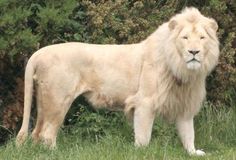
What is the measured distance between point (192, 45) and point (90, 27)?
2.65 m

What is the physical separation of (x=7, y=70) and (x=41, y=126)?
1237mm

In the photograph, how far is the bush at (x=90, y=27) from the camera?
30.0ft

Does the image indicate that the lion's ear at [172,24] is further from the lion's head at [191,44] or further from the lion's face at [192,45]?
the lion's face at [192,45]

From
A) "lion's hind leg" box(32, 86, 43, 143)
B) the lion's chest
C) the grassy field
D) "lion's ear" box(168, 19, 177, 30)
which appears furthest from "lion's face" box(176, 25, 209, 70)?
"lion's hind leg" box(32, 86, 43, 143)

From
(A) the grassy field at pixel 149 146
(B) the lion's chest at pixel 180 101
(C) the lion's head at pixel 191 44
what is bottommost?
(A) the grassy field at pixel 149 146

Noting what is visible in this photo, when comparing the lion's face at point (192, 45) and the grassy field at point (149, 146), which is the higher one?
the lion's face at point (192, 45)

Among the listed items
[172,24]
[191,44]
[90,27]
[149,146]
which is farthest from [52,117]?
[90,27]

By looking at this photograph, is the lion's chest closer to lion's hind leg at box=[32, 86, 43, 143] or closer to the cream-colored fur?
the cream-colored fur

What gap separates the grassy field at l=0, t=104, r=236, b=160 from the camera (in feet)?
25.9

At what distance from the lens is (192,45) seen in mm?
8078

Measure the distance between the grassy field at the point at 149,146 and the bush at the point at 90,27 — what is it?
0.63m

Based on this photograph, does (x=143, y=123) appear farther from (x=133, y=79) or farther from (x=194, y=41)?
(x=194, y=41)

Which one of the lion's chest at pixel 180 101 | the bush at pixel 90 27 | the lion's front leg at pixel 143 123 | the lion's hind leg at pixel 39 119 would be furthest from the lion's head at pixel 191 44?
the bush at pixel 90 27

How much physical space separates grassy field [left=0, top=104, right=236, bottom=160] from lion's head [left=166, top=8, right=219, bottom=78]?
37.7 inches
